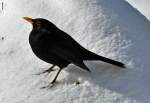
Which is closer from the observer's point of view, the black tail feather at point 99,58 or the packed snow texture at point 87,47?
the packed snow texture at point 87,47

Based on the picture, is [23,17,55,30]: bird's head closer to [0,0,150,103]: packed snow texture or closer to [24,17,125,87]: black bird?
[24,17,125,87]: black bird

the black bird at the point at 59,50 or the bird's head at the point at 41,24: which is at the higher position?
the bird's head at the point at 41,24

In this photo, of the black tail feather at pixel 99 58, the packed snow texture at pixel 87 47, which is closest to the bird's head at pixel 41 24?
the packed snow texture at pixel 87 47

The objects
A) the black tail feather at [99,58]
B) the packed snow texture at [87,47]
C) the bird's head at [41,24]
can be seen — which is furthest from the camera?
the bird's head at [41,24]

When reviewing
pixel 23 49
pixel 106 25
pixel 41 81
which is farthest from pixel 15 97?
pixel 106 25

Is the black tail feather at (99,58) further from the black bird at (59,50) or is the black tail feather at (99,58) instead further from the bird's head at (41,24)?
the bird's head at (41,24)

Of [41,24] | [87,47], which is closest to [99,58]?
[87,47]

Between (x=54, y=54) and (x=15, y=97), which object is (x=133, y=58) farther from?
(x=15, y=97)

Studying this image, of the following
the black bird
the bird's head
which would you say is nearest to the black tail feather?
the black bird
